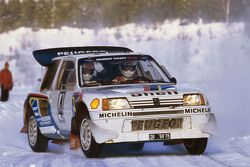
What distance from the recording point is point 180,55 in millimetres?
44219

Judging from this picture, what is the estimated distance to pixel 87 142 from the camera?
10.8 m

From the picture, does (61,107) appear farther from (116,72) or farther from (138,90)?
(138,90)

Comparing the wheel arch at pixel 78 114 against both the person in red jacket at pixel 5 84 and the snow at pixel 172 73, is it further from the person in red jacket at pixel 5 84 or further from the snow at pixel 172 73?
the person in red jacket at pixel 5 84

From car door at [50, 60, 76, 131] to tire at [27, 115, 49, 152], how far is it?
748 millimetres

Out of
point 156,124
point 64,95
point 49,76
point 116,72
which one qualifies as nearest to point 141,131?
point 156,124

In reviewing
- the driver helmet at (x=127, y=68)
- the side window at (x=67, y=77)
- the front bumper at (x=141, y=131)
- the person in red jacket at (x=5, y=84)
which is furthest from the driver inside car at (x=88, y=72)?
the person in red jacket at (x=5, y=84)

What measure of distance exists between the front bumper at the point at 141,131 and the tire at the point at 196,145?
300 mm

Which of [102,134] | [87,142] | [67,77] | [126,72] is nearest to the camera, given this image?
[102,134]

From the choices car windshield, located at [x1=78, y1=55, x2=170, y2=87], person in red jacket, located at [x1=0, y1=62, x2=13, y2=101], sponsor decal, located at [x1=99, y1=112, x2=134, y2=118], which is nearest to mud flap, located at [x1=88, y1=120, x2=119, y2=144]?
sponsor decal, located at [x1=99, y1=112, x2=134, y2=118]

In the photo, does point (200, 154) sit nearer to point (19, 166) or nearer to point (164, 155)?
point (164, 155)

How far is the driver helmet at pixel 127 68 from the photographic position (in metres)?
11.9

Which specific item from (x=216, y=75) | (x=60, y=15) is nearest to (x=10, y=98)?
(x=216, y=75)

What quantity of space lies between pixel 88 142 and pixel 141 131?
0.75 meters

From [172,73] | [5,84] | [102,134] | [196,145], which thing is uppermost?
[102,134]
